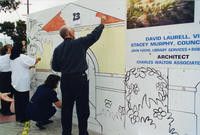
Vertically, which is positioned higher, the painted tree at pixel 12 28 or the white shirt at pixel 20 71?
the painted tree at pixel 12 28

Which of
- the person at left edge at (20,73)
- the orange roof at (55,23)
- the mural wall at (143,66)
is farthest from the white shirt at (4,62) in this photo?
the mural wall at (143,66)

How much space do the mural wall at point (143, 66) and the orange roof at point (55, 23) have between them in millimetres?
526

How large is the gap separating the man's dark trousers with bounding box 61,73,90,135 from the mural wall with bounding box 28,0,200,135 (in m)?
0.47

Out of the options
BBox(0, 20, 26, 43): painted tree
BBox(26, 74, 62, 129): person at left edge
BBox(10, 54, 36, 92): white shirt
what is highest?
→ BBox(0, 20, 26, 43): painted tree

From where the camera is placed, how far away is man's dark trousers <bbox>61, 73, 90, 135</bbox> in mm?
3439

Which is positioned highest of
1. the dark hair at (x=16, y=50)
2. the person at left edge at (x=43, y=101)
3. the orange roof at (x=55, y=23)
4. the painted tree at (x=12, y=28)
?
the painted tree at (x=12, y=28)

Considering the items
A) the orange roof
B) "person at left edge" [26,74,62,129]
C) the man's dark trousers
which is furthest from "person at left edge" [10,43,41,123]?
the man's dark trousers

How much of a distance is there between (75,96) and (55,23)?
216 cm

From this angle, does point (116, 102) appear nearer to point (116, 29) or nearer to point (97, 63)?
point (97, 63)

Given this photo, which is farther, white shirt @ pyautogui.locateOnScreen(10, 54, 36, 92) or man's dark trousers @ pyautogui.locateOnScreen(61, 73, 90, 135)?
white shirt @ pyautogui.locateOnScreen(10, 54, 36, 92)

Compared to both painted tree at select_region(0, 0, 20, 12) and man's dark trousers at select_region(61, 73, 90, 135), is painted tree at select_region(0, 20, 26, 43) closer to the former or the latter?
painted tree at select_region(0, 0, 20, 12)

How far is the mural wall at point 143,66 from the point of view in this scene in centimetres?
281

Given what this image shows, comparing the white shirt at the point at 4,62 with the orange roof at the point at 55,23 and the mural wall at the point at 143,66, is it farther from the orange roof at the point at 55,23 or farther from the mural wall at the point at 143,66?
the mural wall at the point at 143,66

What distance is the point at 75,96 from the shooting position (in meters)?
3.53
